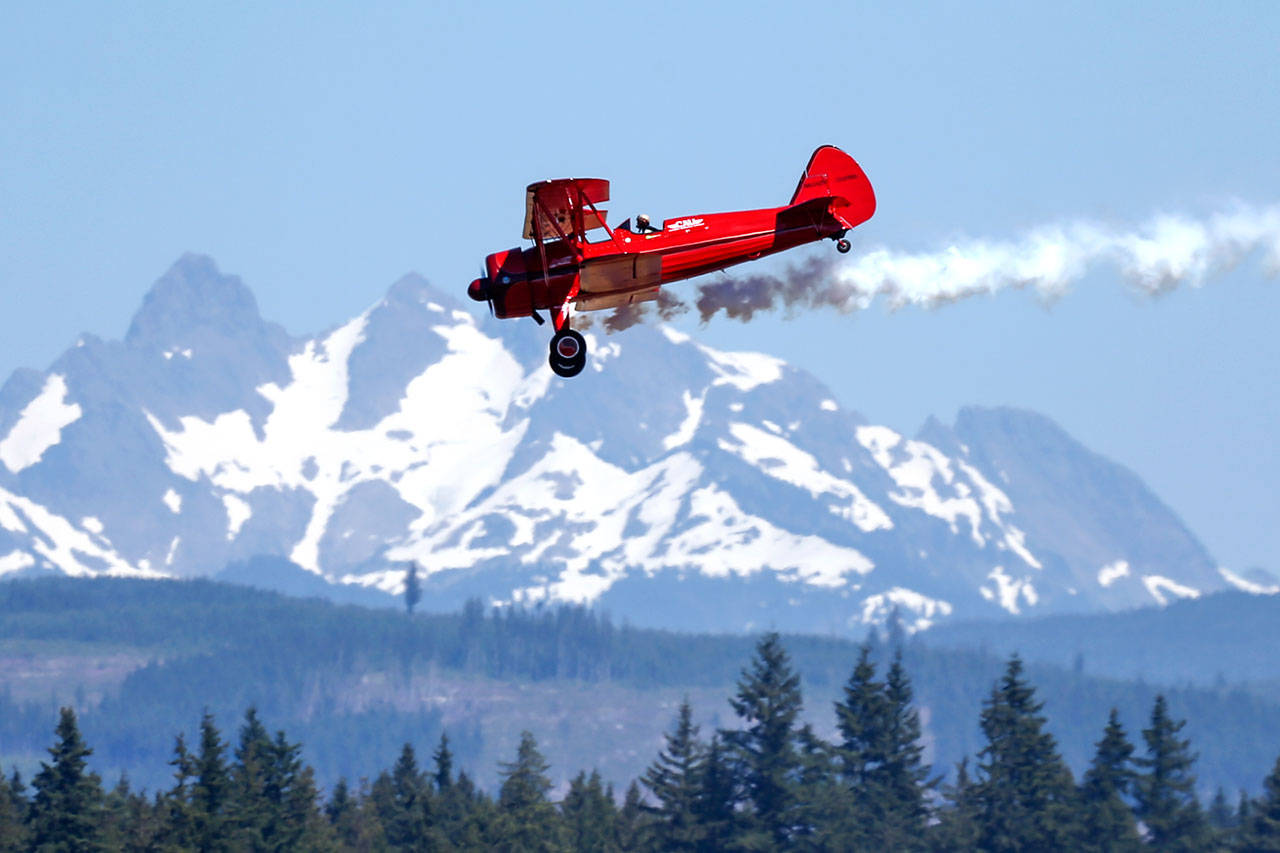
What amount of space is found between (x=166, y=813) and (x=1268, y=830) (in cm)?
6420

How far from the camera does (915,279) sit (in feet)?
191

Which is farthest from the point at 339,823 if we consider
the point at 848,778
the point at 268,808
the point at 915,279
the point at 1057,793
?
the point at 915,279

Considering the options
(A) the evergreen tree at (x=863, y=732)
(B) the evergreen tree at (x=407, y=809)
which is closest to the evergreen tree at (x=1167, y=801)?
(A) the evergreen tree at (x=863, y=732)

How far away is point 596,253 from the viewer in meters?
53.7

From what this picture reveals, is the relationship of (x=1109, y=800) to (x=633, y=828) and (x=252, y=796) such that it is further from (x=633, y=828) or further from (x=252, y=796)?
(x=252, y=796)

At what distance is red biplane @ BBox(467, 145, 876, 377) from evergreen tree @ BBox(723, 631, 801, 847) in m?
86.5

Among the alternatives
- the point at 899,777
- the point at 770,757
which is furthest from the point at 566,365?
the point at 899,777

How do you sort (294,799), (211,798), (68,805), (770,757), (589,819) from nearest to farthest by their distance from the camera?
(68,805) < (211,798) < (294,799) < (770,757) < (589,819)

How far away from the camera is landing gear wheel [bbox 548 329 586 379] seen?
173ft

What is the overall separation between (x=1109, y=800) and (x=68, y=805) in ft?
209

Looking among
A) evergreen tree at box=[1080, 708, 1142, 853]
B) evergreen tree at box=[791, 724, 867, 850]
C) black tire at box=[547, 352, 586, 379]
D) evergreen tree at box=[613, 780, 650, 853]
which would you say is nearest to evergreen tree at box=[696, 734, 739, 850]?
evergreen tree at box=[613, 780, 650, 853]

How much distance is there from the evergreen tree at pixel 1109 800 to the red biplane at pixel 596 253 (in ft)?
280

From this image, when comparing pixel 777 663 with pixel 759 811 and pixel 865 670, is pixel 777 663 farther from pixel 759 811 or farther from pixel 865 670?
pixel 759 811

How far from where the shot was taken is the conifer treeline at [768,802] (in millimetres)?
120875
